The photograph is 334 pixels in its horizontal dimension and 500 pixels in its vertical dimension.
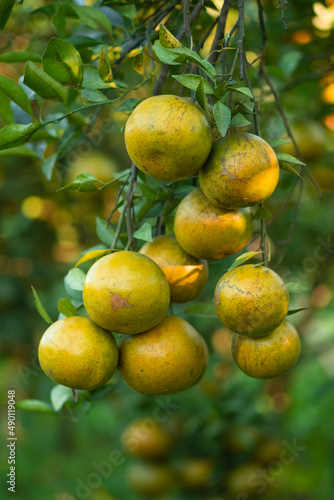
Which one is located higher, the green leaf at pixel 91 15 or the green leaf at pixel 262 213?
the green leaf at pixel 91 15

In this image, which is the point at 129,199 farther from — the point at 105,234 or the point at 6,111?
the point at 6,111

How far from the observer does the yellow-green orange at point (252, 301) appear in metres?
0.65

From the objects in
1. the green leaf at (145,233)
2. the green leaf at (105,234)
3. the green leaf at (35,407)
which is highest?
the green leaf at (145,233)

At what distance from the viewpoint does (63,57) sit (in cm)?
71

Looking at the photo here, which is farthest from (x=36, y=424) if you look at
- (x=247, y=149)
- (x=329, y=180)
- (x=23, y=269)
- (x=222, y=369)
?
(x=247, y=149)

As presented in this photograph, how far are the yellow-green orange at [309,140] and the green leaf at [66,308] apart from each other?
1021 mm

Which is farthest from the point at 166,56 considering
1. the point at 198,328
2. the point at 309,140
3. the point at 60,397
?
the point at 198,328

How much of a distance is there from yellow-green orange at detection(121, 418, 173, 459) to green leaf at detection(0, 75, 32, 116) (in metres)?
1.34

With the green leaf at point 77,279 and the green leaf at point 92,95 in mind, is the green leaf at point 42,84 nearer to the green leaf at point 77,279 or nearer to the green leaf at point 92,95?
the green leaf at point 92,95

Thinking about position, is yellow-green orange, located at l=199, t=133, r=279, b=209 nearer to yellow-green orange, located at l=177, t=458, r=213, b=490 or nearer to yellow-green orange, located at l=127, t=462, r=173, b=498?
yellow-green orange, located at l=177, t=458, r=213, b=490

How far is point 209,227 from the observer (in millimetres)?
719

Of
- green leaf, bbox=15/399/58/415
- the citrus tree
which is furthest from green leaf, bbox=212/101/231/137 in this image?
green leaf, bbox=15/399/58/415

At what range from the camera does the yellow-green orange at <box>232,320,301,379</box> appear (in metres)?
0.70

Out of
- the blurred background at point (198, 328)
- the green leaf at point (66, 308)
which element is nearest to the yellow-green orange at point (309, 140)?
the blurred background at point (198, 328)
